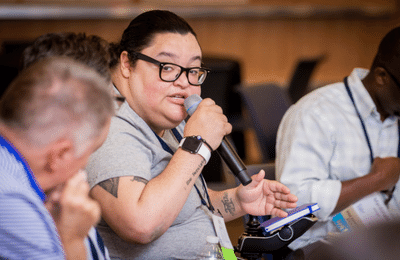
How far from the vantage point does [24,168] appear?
27.0 inches

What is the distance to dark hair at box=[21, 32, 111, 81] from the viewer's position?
1.14 meters

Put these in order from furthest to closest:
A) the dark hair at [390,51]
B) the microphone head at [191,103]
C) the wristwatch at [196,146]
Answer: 1. the dark hair at [390,51]
2. the microphone head at [191,103]
3. the wristwatch at [196,146]

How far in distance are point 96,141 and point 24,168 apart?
127 mm

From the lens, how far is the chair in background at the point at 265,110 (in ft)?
7.32

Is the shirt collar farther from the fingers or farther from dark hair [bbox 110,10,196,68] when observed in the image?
the fingers

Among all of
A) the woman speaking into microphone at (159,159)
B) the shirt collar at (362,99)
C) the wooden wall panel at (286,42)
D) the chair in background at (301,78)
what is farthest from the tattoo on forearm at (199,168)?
the wooden wall panel at (286,42)

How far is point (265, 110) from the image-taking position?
7.74 ft

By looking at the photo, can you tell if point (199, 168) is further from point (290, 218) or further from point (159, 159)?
point (290, 218)

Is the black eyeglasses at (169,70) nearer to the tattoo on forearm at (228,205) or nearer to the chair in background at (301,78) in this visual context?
the tattoo on forearm at (228,205)

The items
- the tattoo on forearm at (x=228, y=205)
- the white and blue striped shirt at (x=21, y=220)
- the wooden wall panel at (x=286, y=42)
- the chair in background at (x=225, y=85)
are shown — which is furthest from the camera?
the wooden wall panel at (x=286, y=42)

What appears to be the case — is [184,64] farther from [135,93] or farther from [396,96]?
[396,96]

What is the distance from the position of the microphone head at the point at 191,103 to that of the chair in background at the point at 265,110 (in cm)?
101

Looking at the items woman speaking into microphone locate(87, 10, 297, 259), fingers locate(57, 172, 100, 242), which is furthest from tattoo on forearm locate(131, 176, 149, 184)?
fingers locate(57, 172, 100, 242)

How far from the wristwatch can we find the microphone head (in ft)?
0.43
